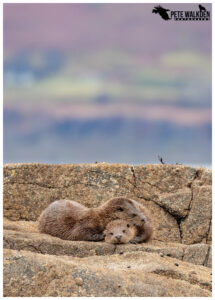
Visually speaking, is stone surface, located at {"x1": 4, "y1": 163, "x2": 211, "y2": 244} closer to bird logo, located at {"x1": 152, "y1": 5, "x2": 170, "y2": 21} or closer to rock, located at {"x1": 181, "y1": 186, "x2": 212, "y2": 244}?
rock, located at {"x1": 181, "y1": 186, "x2": 212, "y2": 244}

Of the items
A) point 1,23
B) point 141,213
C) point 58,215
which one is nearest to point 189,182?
point 141,213

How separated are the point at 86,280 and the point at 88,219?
3142mm

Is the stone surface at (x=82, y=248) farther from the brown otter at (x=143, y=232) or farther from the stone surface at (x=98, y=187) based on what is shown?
the stone surface at (x=98, y=187)

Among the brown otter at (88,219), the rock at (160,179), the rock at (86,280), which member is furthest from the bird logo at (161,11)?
the rock at (86,280)

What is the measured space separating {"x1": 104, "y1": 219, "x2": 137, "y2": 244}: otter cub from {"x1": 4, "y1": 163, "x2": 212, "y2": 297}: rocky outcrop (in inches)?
5.2

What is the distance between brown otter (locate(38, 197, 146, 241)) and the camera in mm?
9328

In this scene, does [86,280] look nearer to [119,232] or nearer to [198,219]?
[119,232]

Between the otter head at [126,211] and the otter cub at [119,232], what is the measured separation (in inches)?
5.0

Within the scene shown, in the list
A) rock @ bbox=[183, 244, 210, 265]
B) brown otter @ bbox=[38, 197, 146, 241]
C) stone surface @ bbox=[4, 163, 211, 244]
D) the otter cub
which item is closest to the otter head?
brown otter @ bbox=[38, 197, 146, 241]

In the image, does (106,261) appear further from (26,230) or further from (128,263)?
(26,230)

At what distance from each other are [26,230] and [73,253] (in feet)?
5.41

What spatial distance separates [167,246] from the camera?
932 cm

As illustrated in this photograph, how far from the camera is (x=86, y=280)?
634 centimetres

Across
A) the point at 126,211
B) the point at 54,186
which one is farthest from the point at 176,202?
the point at 54,186
